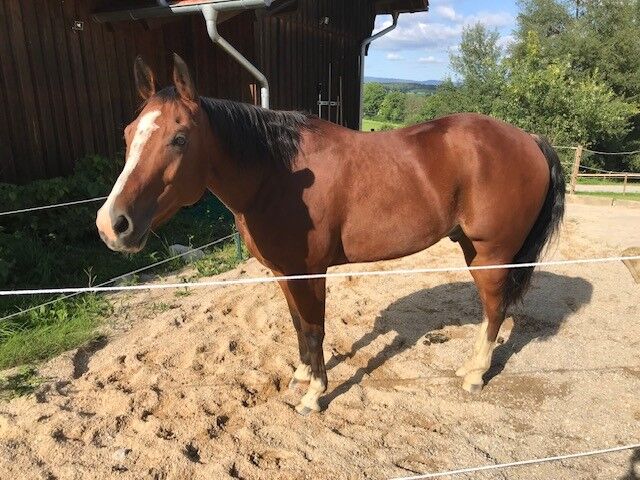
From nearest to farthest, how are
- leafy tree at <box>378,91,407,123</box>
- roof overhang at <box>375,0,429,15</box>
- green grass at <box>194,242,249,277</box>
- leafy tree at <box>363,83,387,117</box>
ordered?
green grass at <box>194,242,249,277</box> < roof overhang at <box>375,0,429,15</box> < leafy tree at <box>378,91,407,123</box> < leafy tree at <box>363,83,387,117</box>

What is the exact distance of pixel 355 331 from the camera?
12.2 feet

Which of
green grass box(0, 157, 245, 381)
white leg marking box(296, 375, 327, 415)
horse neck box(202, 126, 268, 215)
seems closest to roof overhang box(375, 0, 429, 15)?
green grass box(0, 157, 245, 381)

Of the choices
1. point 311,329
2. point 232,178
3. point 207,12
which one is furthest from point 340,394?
point 207,12

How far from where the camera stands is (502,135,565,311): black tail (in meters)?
3.05

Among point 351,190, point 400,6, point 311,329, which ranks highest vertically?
A: point 400,6

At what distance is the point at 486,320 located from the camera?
3.14 meters

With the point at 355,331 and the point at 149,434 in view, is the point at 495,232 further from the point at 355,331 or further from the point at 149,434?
the point at 149,434

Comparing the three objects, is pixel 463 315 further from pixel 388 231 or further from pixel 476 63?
pixel 476 63

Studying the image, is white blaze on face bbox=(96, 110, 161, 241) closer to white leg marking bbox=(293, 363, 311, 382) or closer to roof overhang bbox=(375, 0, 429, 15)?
white leg marking bbox=(293, 363, 311, 382)

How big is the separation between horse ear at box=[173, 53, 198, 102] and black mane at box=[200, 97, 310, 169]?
173mm

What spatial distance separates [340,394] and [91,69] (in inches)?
202

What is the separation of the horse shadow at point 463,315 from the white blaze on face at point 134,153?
184cm

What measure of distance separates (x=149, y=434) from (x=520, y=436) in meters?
2.02

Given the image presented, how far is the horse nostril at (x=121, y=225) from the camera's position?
176cm
